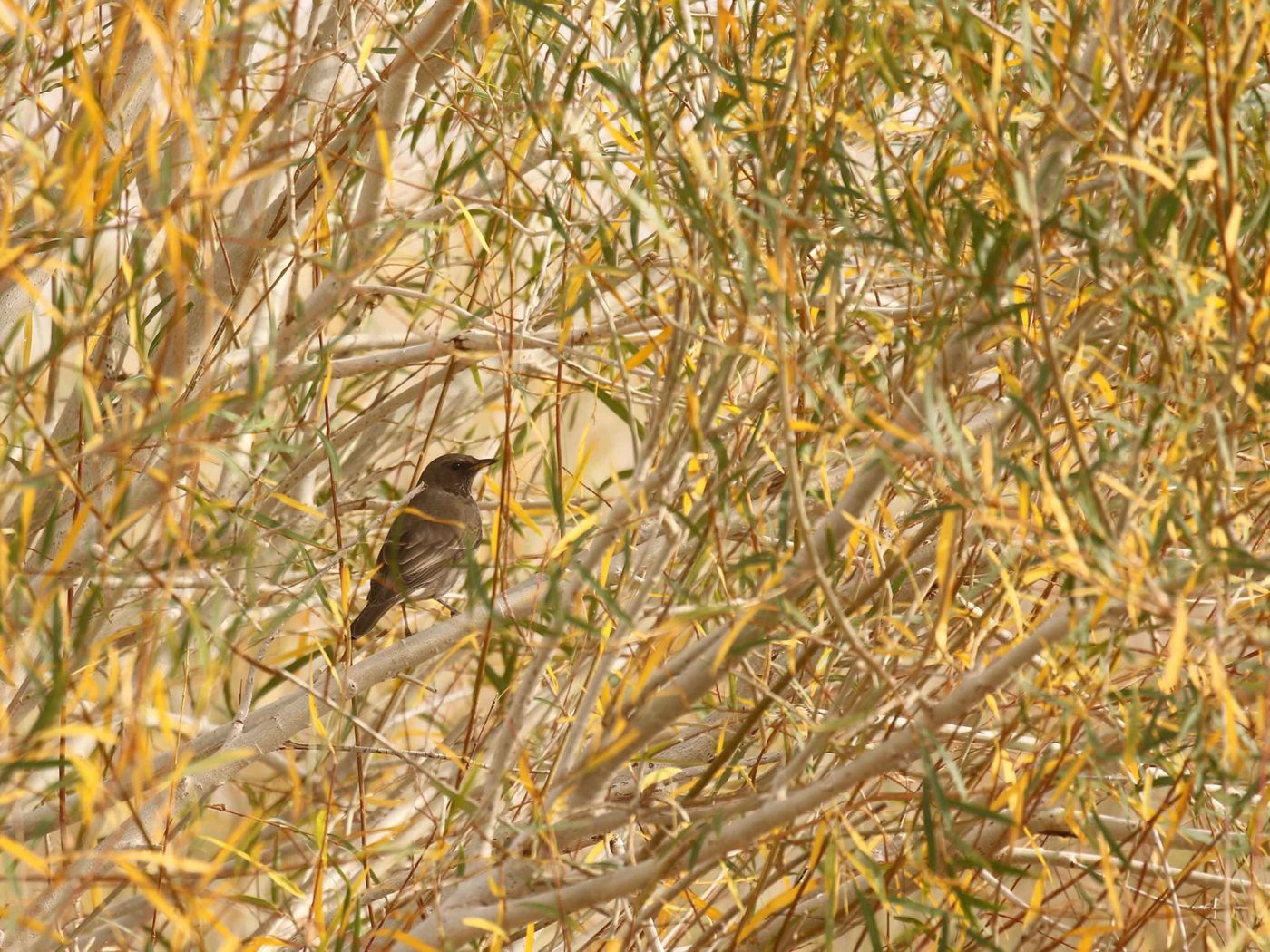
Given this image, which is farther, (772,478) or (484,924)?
(772,478)

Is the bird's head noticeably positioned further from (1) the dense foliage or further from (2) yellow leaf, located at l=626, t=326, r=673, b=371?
(2) yellow leaf, located at l=626, t=326, r=673, b=371

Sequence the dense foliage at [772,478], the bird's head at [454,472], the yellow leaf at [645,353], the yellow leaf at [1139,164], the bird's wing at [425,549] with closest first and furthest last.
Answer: the yellow leaf at [1139,164] < the dense foliage at [772,478] < the yellow leaf at [645,353] < the bird's wing at [425,549] < the bird's head at [454,472]

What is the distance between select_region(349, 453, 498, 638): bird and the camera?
199 inches

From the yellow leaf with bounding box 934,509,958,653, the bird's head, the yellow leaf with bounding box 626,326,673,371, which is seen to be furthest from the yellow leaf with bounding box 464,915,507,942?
the bird's head

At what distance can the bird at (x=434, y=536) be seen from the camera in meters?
5.06

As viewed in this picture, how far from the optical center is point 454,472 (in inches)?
216

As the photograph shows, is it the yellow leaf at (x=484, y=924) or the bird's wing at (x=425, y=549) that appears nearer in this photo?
the yellow leaf at (x=484, y=924)

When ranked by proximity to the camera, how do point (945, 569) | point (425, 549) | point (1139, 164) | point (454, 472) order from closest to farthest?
point (1139, 164) < point (945, 569) < point (425, 549) < point (454, 472)

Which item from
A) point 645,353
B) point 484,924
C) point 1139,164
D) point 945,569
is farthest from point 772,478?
point 1139,164

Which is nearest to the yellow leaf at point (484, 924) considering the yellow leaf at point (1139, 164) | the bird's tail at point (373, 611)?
the yellow leaf at point (1139, 164)

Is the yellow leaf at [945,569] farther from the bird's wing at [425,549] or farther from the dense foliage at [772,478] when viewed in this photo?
the bird's wing at [425,549]

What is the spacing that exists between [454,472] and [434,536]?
26 centimetres

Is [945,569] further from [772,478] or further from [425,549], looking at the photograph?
[425,549]

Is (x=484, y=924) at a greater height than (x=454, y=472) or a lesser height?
lesser
